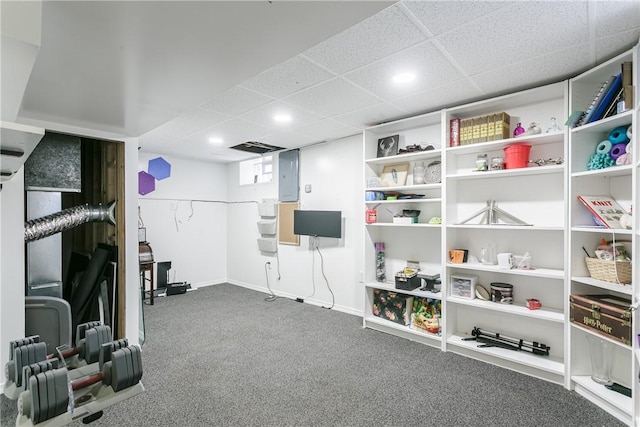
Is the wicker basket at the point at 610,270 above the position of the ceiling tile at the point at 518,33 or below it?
below

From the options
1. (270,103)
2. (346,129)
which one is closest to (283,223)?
(346,129)

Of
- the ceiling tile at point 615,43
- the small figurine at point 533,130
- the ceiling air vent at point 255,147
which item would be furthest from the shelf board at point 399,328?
the ceiling air vent at point 255,147

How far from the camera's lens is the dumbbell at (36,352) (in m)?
1.16

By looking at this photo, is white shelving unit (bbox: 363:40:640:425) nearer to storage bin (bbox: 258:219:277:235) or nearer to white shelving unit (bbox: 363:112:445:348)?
white shelving unit (bbox: 363:112:445:348)

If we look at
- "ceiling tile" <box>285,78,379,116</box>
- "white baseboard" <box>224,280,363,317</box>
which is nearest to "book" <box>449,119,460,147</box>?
"ceiling tile" <box>285,78,379,116</box>

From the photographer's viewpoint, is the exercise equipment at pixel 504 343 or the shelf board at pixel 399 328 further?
the shelf board at pixel 399 328

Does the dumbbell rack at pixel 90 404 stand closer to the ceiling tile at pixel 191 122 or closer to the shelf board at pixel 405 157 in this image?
the ceiling tile at pixel 191 122

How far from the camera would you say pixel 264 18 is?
103cm

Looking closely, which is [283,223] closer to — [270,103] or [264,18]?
[270,103]

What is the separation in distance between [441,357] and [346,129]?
9.27 ft

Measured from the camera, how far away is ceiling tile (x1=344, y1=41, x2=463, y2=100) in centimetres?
210

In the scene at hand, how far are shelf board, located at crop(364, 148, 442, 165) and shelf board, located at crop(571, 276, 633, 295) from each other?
1.61 metres

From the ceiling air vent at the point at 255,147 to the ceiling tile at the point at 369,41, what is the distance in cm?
269

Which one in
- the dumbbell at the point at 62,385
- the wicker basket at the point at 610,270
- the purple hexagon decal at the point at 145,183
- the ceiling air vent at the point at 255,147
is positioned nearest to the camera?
the dumbbell at the point at 62,385
